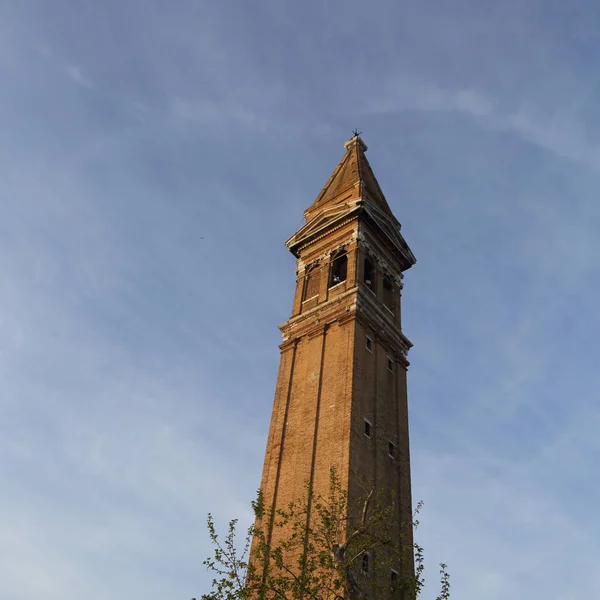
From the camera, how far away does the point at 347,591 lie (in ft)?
58.9

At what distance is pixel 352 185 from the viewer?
44719mm

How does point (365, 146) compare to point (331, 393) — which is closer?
point (331, 393)

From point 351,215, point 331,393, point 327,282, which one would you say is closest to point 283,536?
point 331,393

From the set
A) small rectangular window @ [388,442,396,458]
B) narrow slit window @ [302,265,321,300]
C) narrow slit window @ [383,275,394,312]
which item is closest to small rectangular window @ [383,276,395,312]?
narrow slit window @ [383,275,394,312]

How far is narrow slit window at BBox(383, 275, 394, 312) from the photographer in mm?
40156

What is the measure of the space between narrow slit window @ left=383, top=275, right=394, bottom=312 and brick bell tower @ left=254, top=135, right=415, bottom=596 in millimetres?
62

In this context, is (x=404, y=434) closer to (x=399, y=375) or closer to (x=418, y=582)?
(x=399, y=375)

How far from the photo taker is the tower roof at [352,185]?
4431 cm

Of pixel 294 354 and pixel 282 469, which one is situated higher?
pixel 294 354

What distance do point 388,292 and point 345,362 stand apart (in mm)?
9473

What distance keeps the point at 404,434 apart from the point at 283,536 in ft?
29.0

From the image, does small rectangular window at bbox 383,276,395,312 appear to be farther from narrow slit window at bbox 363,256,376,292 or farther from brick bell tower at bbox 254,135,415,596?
narrow slit window at bbox 363,256,376,292

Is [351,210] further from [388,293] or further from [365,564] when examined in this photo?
[365,564]

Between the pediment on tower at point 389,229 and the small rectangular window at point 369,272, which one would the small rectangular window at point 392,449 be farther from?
the pediment on tower at point 389,229
